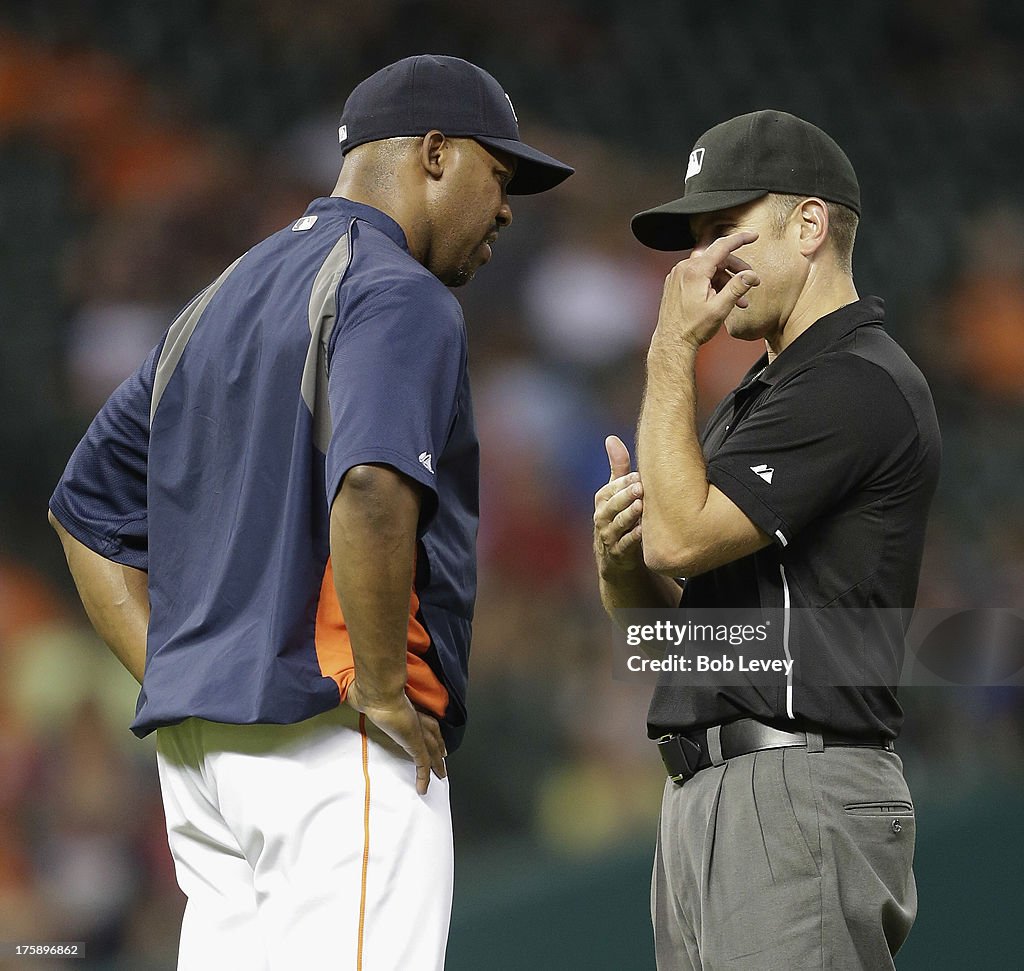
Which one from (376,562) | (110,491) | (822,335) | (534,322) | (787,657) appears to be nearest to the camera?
(376,562)

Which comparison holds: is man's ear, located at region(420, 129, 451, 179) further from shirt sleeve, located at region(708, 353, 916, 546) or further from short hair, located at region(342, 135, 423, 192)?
shirt sleeve, located at region(708, 353, 916, 546)

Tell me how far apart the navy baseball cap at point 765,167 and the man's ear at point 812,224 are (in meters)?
0.01

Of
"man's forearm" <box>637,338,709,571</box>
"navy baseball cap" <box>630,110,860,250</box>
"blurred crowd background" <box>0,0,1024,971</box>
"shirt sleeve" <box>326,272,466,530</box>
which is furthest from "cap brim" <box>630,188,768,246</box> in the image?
"blurred crowd background" <box>0,0,1024,971</box>

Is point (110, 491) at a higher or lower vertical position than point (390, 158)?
lower

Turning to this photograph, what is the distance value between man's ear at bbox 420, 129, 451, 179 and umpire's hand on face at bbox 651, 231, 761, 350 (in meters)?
0.33

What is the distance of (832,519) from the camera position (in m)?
1.47

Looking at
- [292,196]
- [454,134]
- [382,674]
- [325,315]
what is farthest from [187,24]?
[382,674]

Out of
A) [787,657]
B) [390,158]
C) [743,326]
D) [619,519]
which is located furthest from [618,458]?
[390,158]

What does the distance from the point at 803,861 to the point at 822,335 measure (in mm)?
594

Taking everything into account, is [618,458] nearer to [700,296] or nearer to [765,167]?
[700,296]

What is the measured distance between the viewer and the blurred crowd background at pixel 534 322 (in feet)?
9.65

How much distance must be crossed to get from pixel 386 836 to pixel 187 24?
9.40 feet

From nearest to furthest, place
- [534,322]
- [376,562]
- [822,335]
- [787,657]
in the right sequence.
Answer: [376,562]
[787,657]
[822,335]
[534,322]

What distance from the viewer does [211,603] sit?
145 centimetres
